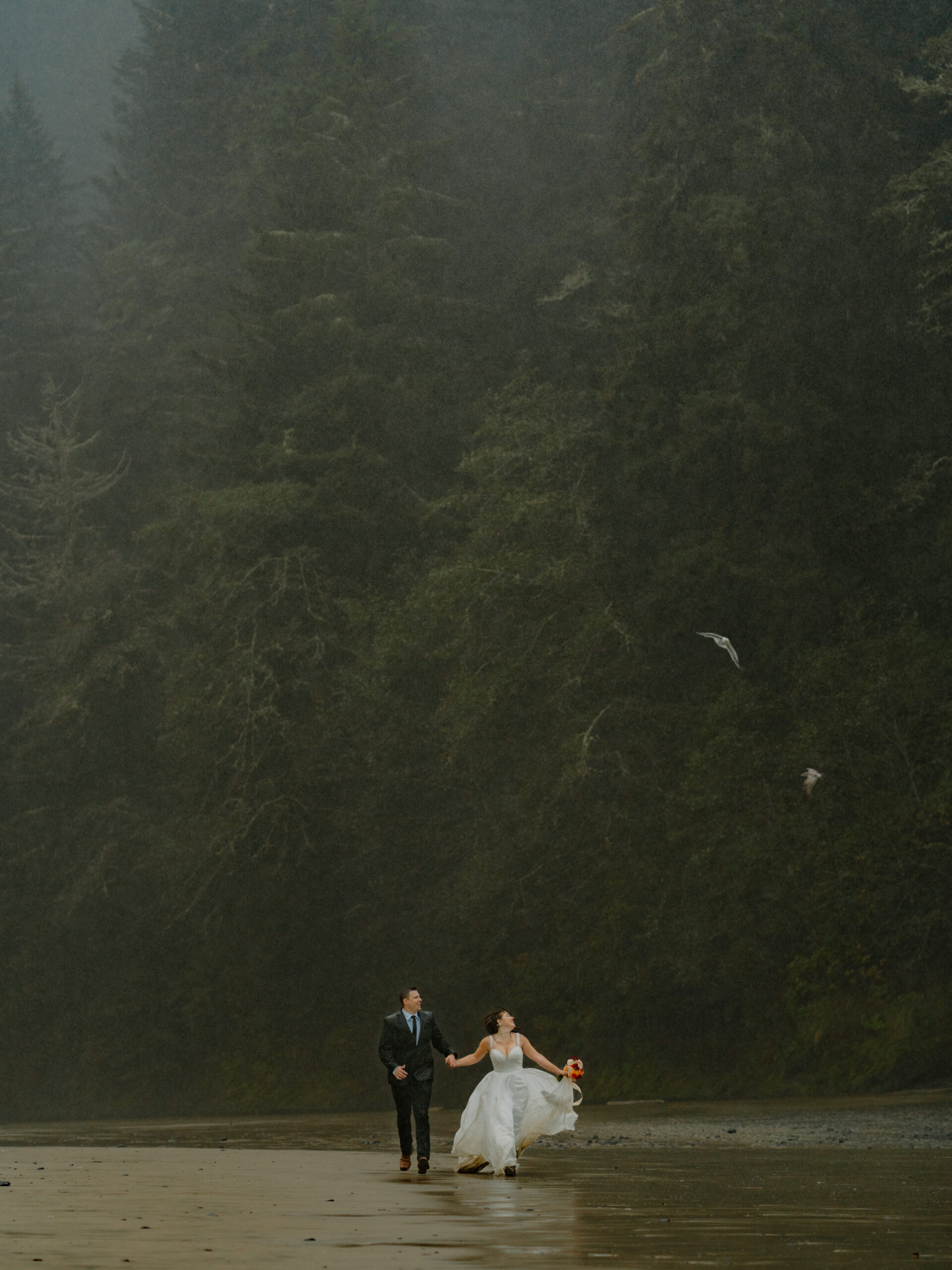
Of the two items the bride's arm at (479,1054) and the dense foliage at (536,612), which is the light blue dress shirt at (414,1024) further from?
the dense foliage at (536,612)

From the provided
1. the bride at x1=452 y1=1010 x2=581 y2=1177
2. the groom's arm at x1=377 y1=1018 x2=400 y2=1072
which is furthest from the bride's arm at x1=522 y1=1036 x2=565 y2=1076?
the groom's arm at x1=377 y1=1018 x2=400 y2=1072

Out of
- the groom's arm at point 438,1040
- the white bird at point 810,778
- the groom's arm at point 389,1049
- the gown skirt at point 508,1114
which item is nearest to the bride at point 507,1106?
the gown skirt at point 508,1114

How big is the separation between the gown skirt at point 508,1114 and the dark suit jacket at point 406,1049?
451 mm

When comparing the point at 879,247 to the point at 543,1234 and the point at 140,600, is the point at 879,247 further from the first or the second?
the point at 543,1234

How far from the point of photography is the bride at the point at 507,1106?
592 inches

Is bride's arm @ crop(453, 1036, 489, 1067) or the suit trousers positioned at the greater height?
bride's arm @ crop(453, 1036, 489, 1067)

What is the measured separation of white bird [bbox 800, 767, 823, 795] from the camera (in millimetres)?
29328

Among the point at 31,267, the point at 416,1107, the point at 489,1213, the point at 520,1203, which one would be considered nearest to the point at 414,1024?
the point at 416,1107

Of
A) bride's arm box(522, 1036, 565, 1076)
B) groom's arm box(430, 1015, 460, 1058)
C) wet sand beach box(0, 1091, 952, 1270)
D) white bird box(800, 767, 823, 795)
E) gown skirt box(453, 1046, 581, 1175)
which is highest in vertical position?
white bird box(800, 767, 823, 795)

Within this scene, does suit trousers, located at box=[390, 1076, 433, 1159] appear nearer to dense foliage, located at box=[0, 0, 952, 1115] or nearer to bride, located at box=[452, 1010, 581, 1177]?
bride, located at box=[452, 1010, 581, 1177]

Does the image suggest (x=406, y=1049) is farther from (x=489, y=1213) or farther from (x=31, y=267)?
(x=31, y=267)

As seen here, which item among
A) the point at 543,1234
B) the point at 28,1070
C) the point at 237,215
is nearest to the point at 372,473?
the point at 28,1070

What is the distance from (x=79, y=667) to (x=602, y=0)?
2371 centimetres

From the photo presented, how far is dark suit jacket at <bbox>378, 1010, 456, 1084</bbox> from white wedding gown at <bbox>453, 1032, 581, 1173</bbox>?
44cm
